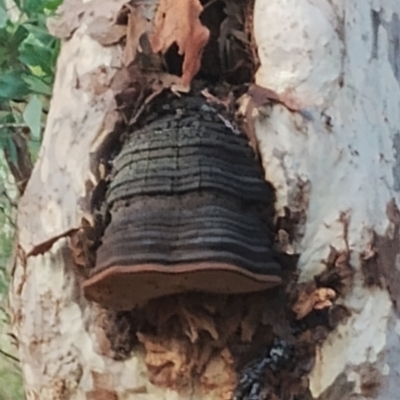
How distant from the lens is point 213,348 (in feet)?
3.19

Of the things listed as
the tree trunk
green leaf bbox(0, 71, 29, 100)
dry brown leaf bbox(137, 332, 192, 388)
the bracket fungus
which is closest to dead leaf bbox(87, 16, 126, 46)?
the tree trunk

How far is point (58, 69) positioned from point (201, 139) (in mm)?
331

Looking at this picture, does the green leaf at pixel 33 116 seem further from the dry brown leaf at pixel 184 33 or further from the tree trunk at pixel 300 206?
Result: the dry brown leaf at pixel 184 33

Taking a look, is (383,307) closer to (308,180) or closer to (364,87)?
(308,180)

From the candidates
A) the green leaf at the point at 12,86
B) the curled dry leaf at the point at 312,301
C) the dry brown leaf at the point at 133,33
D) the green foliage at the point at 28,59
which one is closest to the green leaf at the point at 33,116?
the green foliage at the point at 28,59

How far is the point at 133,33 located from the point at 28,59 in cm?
35

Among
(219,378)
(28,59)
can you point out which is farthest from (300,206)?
(28,59)

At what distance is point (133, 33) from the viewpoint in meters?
1.08

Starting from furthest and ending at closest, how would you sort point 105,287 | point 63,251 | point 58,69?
point 58,69 → point 63,251 → point 105,287

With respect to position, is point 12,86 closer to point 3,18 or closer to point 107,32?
point 3,18

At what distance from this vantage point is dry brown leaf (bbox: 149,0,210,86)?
3.32 feet

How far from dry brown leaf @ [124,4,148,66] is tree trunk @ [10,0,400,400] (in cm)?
3

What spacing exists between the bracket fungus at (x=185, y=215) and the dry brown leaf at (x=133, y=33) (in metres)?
0.10

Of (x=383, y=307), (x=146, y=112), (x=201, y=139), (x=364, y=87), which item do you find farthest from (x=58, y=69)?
(x=383, y=307)
